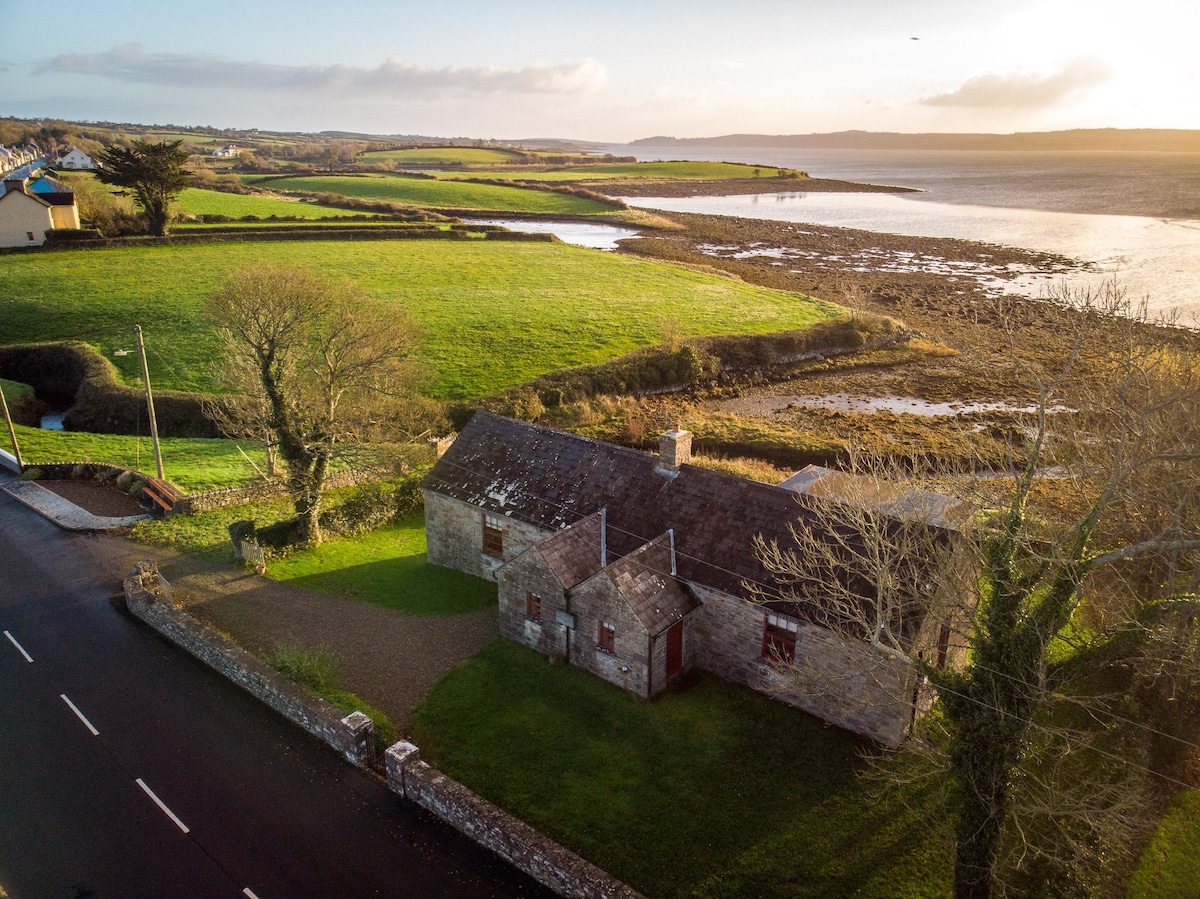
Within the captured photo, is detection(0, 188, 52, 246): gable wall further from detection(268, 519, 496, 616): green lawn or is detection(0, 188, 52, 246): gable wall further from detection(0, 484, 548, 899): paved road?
detection(0, 484, 548, 899): paved road

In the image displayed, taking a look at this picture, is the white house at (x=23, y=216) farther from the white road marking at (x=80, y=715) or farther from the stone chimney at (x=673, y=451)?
the stone chimney at (x=673, y=451)

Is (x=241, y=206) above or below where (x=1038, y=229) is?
above

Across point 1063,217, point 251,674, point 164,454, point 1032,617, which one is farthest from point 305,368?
point 1063,217

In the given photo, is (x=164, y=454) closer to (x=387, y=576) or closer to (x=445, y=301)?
(x=387, y=576)

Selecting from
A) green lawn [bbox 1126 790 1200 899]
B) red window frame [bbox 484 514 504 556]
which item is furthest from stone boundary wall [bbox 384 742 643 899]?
green lawn [bbox 1126 790 1200 899]

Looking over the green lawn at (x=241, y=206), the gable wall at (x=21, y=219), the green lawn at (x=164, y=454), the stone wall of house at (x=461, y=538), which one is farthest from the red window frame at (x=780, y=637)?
the green lawn at (x=241, y=206)
